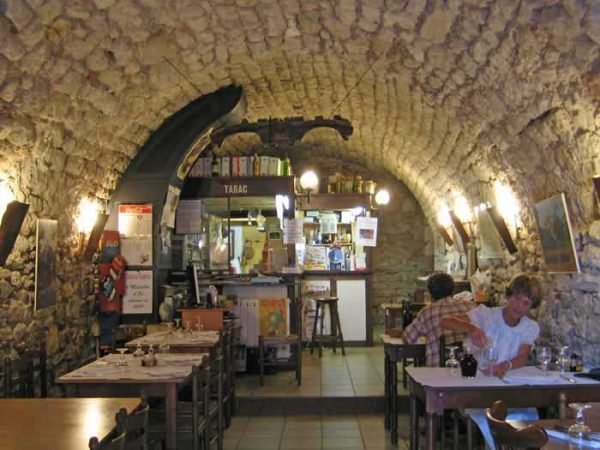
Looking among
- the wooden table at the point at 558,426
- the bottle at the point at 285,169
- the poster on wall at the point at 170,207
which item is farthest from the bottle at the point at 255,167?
the wooden table at the point at 558,426

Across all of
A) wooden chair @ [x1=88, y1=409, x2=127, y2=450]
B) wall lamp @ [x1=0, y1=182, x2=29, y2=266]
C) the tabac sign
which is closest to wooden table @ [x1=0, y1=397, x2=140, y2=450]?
wooden chair @ [x1=88, y1=409, x2=127, y2=450]

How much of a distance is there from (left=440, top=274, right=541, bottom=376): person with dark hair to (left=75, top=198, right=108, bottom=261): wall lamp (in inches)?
148

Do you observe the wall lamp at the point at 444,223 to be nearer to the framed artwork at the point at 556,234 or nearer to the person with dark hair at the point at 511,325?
the framed artwork at the point at 556,234

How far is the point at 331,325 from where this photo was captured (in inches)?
385

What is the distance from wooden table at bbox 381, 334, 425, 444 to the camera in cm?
542

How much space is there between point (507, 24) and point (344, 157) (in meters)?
7.13

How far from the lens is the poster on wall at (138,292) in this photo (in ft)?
23.2

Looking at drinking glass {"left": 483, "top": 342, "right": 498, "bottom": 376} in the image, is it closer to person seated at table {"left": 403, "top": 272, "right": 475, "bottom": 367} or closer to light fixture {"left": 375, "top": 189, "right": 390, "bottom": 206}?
person seated at table {"left": 403, "top": 272, "right": 475, "bottom": 367}

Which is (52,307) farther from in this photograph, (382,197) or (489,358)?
(382,197)

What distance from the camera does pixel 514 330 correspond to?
14.2ft

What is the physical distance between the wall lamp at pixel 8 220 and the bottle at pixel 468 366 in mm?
3199

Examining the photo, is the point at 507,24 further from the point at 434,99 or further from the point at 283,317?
the point at 283,317

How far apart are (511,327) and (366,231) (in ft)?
19.6

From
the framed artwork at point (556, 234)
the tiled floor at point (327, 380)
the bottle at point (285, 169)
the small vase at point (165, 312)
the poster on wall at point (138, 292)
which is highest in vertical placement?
the bottle at point (285, 169)
